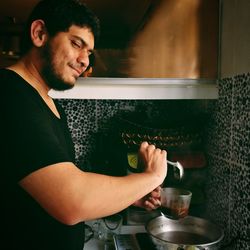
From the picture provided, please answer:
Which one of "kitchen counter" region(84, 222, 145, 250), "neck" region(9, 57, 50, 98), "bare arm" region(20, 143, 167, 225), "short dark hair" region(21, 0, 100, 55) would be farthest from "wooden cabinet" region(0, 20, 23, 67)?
"kitchen counter" region(84, 222, 145, 250)

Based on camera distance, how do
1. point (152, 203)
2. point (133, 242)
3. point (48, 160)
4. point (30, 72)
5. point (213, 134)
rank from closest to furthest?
point (48, 160)
point (30, 72)
point (152, 203)
point (133, 242)
point (213, 134)

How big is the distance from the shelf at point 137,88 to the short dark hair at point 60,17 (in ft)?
0.78

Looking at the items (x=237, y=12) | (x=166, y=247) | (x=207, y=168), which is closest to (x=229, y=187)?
(x=207, y=168)

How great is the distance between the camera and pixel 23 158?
70 centimetres

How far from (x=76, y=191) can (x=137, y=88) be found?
624 millimetres

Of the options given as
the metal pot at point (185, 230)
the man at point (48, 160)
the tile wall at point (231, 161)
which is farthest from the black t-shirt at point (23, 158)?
the tile wall at point (231, 161)

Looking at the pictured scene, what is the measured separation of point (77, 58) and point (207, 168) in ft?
2.65

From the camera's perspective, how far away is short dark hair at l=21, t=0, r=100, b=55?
941mm

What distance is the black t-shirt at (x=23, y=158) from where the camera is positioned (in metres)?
0.70

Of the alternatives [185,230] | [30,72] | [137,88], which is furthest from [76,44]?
[185,230]

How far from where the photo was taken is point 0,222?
813 mm

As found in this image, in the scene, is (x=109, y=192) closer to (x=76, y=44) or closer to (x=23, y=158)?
(x=23, y=158)

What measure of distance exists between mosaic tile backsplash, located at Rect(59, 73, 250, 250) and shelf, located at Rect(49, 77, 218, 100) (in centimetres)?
10

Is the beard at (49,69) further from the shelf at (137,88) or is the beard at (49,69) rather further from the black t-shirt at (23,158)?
the shelf at (137,88)
